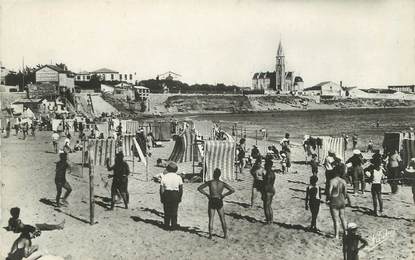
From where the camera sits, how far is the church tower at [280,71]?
148 meters

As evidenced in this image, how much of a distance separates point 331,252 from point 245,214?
3.08 meters

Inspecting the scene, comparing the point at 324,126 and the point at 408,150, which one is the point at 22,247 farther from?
the point at 324,126

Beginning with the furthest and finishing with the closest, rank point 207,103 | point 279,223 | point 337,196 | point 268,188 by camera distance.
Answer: point 207,103
point 279,223
point 268,188
point 337,196

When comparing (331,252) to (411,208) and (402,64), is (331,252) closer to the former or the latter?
(411,208)

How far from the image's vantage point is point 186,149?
1570 centimetres

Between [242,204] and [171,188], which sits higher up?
[171,188]

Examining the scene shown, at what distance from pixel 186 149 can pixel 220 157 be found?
2.84 m

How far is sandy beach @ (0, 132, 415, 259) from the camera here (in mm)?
8391

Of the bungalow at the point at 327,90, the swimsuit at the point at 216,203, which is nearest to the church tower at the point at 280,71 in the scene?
the bungalow at the point at 327,90

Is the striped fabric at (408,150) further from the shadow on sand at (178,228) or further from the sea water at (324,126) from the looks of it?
the sea water at (324,126)

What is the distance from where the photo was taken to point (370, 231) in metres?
9.62

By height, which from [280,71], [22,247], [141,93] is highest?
[280,71]

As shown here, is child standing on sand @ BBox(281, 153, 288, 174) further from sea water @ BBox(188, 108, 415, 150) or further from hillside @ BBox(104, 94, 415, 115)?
hillside @ BBox(104, 94, 415, 115)

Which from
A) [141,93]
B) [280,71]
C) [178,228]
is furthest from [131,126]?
[280,71]
